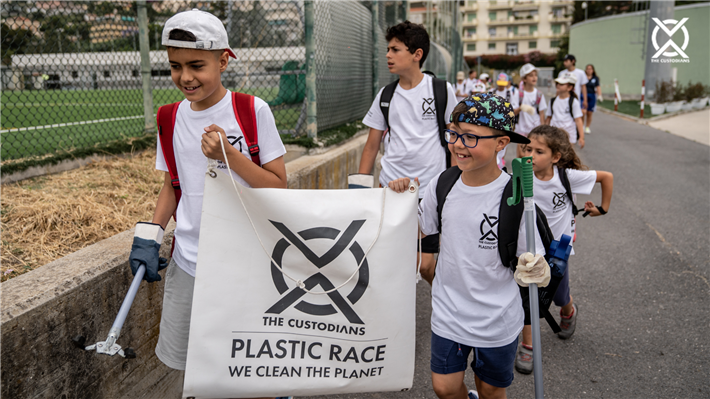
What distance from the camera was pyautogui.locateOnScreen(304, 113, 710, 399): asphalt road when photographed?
11.1ft

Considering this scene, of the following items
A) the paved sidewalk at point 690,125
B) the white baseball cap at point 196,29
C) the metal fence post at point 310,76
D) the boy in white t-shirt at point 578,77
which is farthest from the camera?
the paved sidewalk at point 690,125

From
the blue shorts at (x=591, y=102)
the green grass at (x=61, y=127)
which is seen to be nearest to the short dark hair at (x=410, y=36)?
the green grass at (x=61, y=127)

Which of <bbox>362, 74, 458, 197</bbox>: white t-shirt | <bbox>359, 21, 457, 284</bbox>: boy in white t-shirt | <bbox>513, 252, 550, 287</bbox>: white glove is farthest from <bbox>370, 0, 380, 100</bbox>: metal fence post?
<bbox>513, 252, 550, 287</bbox>: white glove

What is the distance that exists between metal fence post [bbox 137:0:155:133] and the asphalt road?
130 inches

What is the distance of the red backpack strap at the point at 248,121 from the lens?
7.54 ft

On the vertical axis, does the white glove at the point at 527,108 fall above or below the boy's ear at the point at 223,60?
below

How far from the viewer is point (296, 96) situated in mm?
6750

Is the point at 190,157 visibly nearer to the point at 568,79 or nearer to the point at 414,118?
the point at 414,118

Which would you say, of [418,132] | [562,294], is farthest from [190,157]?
[562,294]

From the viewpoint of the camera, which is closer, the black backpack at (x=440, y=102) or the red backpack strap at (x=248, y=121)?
the red backpack strap at (x=248, y=121)

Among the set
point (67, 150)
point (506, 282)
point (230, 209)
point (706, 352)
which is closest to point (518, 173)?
→ point (506, 282)

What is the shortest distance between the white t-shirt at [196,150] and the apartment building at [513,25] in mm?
103309

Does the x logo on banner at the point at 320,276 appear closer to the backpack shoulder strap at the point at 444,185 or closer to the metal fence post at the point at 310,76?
the backpack shoulder strap at the point at 444,185

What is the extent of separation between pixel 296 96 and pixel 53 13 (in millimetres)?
2597
